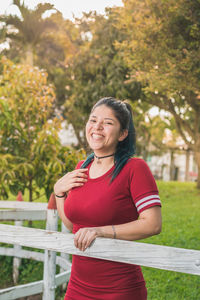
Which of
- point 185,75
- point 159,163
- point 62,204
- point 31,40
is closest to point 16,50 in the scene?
point 31,40

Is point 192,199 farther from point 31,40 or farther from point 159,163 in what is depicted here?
point 159,163

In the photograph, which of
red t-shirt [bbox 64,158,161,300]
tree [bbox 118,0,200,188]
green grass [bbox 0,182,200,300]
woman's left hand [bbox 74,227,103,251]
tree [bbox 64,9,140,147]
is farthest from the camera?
tree [bbox 64,9,140,147]

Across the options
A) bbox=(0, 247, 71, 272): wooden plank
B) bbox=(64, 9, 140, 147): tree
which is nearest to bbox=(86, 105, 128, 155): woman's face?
bbox=(0, 247, 71, 272): wooden plank

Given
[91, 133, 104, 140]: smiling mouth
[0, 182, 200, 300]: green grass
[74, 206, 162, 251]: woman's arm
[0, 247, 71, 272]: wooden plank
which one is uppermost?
[91, 133, 104, 140]: smiling mouth

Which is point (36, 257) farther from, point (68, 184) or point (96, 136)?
point (96, 136)

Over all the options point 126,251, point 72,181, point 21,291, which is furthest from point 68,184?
point 21,291

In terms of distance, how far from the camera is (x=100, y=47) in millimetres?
13625

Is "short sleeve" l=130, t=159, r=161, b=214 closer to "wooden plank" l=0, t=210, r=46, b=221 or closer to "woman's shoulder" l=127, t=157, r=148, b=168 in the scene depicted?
"woman's shoulder" l=127, t=157, r=148, b=168

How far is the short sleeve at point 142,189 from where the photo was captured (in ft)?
5.74

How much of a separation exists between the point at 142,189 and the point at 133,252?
31 centimetres

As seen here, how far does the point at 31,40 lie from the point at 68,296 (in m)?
14.8

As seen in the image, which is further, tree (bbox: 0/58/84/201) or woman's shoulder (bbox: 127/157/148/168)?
tree (bbox: 0/58/84/201)

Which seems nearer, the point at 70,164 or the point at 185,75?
the point at 70,164

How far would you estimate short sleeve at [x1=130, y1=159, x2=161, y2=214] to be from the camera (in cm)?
175
